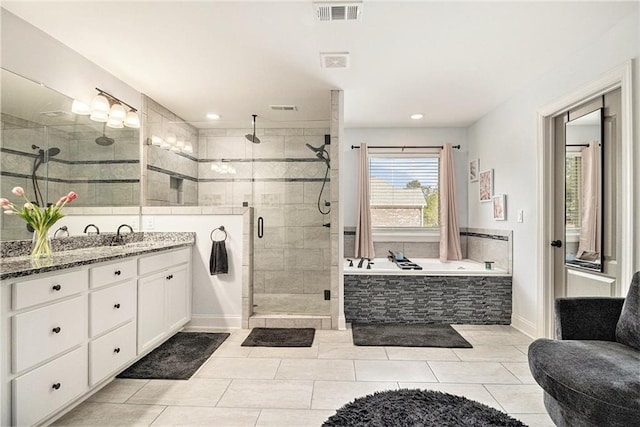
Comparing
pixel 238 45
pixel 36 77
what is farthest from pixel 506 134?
pixel 36 77

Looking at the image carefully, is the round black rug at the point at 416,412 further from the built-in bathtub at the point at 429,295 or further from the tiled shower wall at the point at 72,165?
the tiled shower wall at the point at 72,165

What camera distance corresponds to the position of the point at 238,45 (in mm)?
2652

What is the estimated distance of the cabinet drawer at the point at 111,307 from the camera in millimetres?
2107

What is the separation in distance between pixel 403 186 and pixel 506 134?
1508 mm

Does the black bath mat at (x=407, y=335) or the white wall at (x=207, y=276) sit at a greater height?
the white wall at (x=207, y=276)

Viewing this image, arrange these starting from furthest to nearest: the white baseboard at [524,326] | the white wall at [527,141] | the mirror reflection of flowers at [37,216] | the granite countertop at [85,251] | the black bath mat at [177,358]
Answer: the white baseboard at [524,326], the black bath mat at [177,358], the white wall at [527,141], the mirror reflection of flowers at [37,216], the granite countertop at [85,251]

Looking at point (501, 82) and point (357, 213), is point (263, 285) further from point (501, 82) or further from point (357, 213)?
point (501, 82)

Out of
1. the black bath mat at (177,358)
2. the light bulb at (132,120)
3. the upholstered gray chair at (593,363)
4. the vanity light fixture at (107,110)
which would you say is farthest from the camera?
the light bulb at (132,120)

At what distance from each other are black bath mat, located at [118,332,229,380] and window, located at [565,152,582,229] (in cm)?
312

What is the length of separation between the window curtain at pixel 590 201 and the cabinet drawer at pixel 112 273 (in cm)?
337

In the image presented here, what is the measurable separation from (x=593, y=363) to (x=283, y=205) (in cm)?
308

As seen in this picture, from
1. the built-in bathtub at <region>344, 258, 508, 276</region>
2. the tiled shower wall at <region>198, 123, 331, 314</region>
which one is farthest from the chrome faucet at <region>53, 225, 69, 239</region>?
the built-in bathtub at <region>344, 258, 508, 276</region>

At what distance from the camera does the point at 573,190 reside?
291 centimetres

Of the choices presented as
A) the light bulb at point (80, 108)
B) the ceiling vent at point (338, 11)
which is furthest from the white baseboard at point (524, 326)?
the light bulb at point (80, 108)
